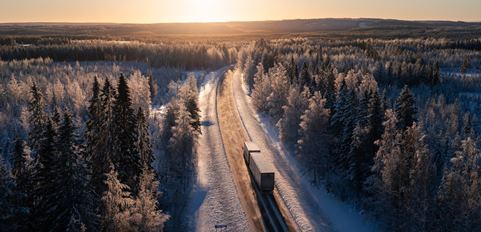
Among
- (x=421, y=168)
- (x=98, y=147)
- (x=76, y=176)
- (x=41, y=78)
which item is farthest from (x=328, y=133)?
(x=41, y=78)

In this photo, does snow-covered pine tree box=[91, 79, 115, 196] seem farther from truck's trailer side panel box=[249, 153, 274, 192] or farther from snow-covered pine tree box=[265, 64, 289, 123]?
snow-covered pine tree box=[265, 64, 289, 123]

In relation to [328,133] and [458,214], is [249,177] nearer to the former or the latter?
[328,133]

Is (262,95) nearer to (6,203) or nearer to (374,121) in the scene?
(374,121)

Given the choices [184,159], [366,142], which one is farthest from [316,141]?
[184,159]

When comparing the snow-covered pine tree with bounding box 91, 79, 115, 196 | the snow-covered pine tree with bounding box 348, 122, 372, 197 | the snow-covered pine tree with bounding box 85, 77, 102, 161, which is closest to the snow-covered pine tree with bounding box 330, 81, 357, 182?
the snow-covered pine tree with bounding box 348, 122, 372, 197

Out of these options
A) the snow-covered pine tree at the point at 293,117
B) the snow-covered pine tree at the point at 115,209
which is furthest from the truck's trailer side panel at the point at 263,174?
the snow-covered pine tree at the point at 115,209

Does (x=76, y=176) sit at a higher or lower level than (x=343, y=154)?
higher
